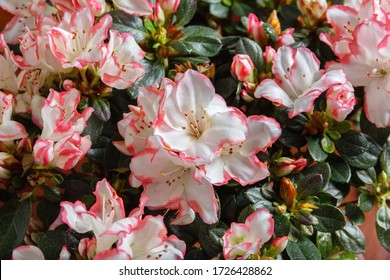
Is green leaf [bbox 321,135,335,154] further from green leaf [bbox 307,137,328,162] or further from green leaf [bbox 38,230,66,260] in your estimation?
green leaf [bbox 38,230,66,260]

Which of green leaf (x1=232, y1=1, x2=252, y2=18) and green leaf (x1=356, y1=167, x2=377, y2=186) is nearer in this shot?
green leaf (x1=356, y1=167, x2=377, y2=186)

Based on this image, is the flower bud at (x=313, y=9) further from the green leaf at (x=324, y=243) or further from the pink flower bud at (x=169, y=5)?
the green leaf at (x=324, y=243)

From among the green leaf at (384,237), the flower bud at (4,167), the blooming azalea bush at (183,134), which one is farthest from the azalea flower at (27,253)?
the green leaf at (384,237)

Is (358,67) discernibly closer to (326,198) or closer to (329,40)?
(329,40)

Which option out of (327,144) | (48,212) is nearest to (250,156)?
(327,144)

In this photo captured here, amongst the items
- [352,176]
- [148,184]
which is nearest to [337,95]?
[352,176]

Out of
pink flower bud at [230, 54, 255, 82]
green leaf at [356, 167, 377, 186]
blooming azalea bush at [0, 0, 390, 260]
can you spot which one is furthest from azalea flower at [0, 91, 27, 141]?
green leaf at [356, 167, 377, 186]

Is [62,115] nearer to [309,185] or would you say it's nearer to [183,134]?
[183,134]

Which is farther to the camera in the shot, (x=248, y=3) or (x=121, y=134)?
(x=248, y=3)
